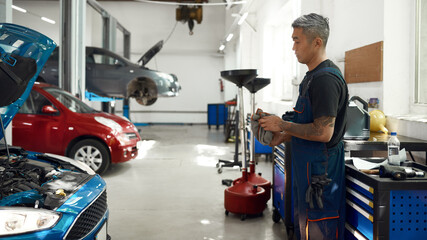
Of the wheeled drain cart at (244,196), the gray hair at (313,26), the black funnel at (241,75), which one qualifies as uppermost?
the gray hair at (313,26)

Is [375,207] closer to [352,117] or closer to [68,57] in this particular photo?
[352,117]

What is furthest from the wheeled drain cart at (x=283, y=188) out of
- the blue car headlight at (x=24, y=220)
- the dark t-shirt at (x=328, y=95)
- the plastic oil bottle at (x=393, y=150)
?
the blue car headlight at (x=24, y=220)

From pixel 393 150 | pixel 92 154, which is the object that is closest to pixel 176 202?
pixel 92 154

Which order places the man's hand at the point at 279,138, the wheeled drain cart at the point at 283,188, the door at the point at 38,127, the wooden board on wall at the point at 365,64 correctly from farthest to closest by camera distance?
1. the door at the point at 38,127
2. the wooden board on wall at the point at 365,64
3. the wheeled drain cart at the point at 283,188
4. the man's hand at the point at 279,138

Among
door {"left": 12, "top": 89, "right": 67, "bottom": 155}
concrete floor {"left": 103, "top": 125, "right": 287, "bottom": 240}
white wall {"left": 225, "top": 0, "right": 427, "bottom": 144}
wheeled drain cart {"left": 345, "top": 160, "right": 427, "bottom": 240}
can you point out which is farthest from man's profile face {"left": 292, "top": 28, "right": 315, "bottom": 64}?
door {"left": 12, "top": 89, "right": 67, "bottom": 155}

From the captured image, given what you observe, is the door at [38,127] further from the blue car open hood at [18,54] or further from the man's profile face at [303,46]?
the man's profile face at [303,46]

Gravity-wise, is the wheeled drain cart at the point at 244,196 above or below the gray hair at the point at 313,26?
below

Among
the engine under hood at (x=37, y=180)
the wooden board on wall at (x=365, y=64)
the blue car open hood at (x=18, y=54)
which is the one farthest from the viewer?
the wooden board on wall at (x=365, y=64)

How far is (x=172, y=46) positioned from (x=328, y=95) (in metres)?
14.5

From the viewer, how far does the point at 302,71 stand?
555cm

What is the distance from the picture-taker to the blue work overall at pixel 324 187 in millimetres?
2123

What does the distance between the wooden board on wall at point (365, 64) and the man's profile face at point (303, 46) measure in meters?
1.69

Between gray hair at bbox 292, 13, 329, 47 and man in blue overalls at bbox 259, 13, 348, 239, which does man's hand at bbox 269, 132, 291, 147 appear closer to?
man in blue overalls at bbox 259, 13, 348, 239

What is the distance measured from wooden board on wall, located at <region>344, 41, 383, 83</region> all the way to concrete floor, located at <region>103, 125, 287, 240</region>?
1.68 metres
